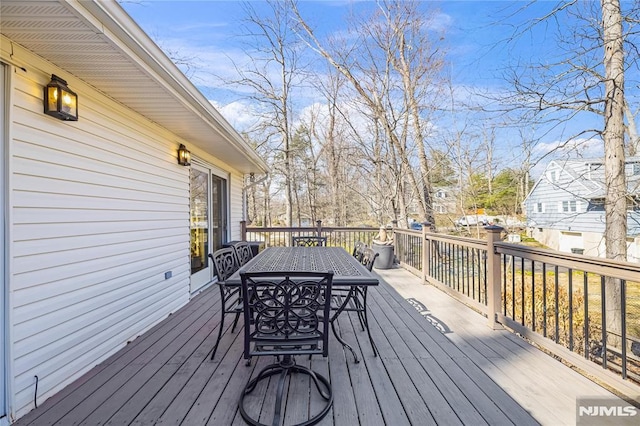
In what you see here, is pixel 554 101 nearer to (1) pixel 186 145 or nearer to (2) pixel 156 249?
(1) pixel 186 145

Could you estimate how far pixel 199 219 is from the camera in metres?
4.55

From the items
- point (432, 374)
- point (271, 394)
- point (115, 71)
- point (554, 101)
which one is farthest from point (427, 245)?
point (115, 71)

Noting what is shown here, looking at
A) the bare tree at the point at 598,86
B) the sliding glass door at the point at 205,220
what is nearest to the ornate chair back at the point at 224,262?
the sliding glass door at the point at 205,220

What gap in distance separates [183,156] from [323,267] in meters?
2.56

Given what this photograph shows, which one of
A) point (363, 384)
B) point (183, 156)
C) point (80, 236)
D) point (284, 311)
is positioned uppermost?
point (183, 156)

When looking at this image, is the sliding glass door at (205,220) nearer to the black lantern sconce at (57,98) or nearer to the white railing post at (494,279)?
the black lantern sconce at (57,98)

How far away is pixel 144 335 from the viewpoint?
2867 mm

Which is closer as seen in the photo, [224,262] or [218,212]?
[224,262]

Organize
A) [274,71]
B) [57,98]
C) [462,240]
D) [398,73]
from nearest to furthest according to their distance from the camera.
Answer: [57,98]
[462,240]
[398,73]
[274,71]

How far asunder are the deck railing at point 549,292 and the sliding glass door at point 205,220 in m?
1.17

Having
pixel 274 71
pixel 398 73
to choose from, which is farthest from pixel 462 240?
pixel 274 71

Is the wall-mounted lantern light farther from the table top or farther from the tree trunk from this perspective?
the tree trunk

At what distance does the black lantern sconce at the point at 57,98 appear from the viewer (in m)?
1.94

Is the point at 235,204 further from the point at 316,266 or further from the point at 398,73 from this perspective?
the point at 398,73
